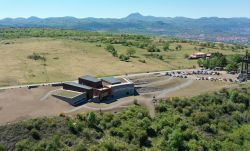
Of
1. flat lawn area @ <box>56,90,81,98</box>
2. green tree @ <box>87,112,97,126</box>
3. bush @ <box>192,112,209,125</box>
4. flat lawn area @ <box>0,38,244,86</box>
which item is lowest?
bush @ <box>192,112,209,125</box>

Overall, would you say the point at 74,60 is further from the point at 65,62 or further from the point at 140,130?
the point at 140,130

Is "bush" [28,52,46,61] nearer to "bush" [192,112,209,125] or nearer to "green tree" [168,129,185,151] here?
"bush" [192,112,209,125]

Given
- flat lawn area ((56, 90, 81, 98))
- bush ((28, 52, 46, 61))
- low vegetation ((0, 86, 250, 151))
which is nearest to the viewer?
low vegetation ((0, 86, 250, 151))

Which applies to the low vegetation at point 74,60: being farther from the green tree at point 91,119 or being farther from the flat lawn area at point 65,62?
the green tree at point 91,119

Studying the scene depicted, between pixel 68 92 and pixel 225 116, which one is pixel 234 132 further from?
pixel 68 92

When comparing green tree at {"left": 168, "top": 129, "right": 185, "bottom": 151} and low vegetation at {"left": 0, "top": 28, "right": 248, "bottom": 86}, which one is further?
low vegetation at {"left": 0, "top": 28, "right": 248, "bottom": 86}

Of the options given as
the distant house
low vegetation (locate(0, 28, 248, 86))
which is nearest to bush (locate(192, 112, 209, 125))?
low vegetation (locate(0, 28, 248, 86))
